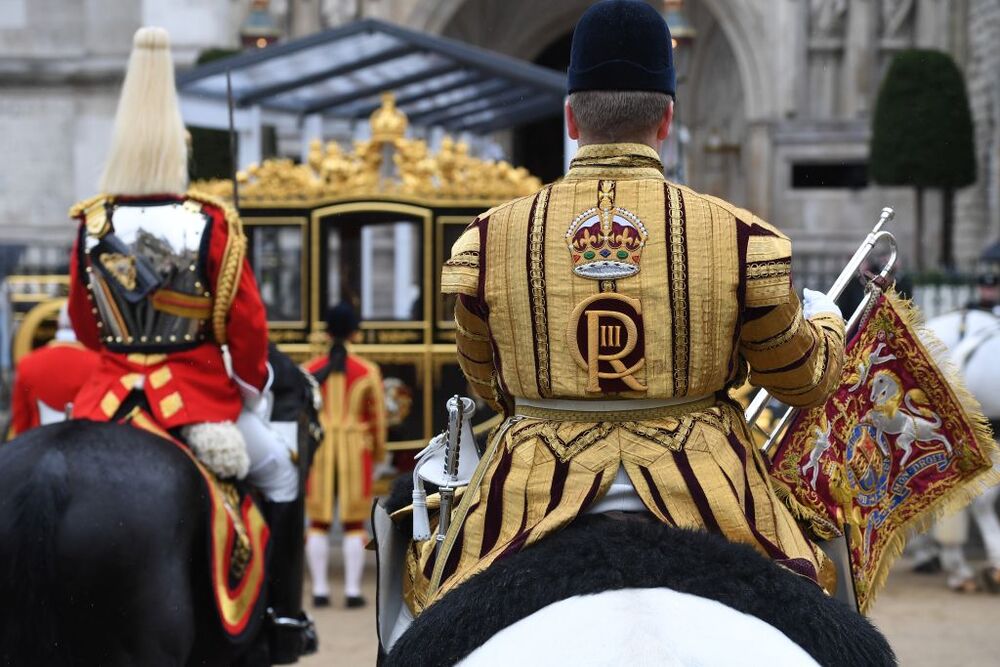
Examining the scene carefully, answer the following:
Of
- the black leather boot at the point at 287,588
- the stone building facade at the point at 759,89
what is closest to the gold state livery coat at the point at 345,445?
the black leather boot at the point at 287,588

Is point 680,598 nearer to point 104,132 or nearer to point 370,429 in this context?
point 370,429

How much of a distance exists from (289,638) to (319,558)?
11.8ft

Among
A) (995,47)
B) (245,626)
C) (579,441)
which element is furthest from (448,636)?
(995,47)

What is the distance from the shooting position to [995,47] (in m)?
21.9

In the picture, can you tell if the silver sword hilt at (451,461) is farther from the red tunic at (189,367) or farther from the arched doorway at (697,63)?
the arched doorway at (697,63)

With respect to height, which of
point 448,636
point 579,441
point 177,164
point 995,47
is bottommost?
point 448,636

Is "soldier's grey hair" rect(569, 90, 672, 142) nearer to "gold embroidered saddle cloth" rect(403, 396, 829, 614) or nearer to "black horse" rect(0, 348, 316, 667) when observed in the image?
"gold embroidered saddle cloth" rect(403, 396, 829, 614)

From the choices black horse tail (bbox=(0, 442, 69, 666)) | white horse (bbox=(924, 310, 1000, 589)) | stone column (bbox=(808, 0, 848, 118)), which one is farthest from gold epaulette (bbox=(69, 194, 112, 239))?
stone column (bbox=(808, 0, 848, 118))

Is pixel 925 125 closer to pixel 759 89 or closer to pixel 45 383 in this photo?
pixel 759 89

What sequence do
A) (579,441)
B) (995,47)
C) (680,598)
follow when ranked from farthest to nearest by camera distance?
(995,47) < (579,441) < (680,598)

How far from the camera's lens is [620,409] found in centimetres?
319

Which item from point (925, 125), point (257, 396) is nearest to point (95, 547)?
point (257, 396)

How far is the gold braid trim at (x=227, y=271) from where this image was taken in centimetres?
530

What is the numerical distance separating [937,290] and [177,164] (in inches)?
447
